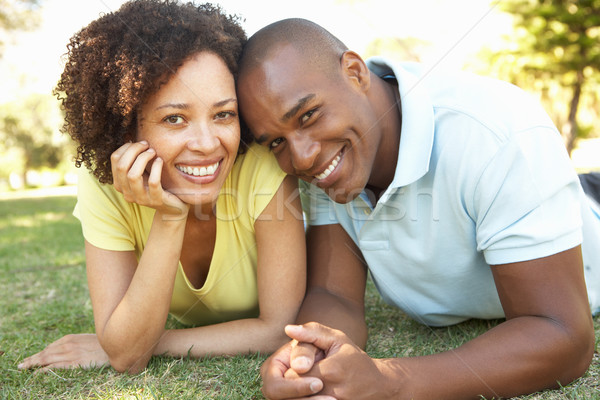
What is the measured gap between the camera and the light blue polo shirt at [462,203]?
2180 mm

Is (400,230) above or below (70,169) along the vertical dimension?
above

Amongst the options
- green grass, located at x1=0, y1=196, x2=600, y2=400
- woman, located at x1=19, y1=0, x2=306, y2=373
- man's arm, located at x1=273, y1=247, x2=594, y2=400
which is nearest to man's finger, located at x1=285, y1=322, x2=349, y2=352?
man's arm, located at x1=273, y1=247, x2=594, y2=400

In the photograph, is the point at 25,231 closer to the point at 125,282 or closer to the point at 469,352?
the point at 125,282

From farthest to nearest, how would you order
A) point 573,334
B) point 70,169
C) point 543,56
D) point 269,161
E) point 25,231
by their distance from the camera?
point 70,169 → point 543,56 → point 25,231 → point 269,161 → point 573,334

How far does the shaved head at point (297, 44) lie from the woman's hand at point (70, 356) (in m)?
1.63

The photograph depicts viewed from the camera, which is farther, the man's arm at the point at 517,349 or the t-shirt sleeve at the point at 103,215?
the t-shirt sleeve at the point at 103,215

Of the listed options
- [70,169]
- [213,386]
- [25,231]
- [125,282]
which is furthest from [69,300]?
[70,169]

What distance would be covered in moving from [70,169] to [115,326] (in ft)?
105

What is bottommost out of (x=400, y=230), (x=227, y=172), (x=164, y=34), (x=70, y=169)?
(x=70, y=169)

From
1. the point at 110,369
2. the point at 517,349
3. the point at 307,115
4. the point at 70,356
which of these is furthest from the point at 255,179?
the point at 517,349

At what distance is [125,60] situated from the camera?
2.48 meters

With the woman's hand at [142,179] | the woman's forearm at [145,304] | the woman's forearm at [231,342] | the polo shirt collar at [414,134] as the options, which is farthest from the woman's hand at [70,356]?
the polo shirt collar at [414,134]

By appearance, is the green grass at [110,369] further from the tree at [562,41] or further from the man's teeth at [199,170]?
the tree at [562,41]

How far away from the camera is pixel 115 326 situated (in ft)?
8.41
